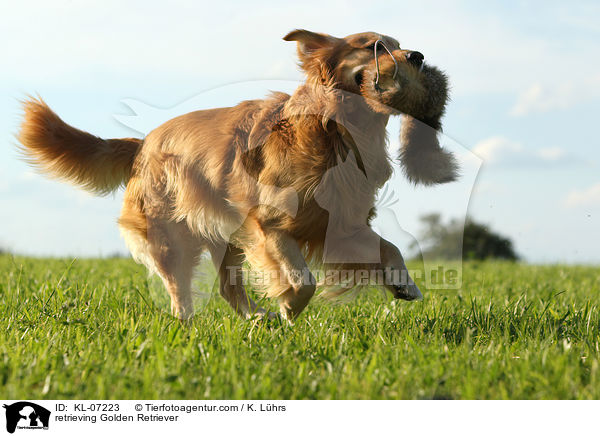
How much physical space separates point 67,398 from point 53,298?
7.43 ft

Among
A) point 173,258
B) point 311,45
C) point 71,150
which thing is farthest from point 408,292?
point 71,150

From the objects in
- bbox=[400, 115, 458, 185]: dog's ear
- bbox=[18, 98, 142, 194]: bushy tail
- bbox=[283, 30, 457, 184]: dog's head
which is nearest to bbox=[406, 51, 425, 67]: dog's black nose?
bbox=[283, 30, 457, 184]: dog's head

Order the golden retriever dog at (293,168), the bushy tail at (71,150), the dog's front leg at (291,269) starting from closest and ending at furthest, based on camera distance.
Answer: the golden retriever dog at (293,168) < the dog's front leg at (291,269) < the bushy tail at (71,150)

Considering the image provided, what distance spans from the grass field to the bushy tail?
3.11 ft

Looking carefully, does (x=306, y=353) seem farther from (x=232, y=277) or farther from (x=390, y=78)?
(x=232, y=277)

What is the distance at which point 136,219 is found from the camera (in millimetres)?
4219

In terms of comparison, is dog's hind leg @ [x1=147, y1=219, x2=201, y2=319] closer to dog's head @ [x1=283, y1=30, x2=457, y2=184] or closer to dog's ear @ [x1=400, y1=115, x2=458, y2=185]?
dog's head @ [x1=283, y1=30, x2=457, y2=184]

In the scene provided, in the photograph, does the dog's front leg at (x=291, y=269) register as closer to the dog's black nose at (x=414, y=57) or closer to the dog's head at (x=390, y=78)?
the dog's head at (x=390, y=78)

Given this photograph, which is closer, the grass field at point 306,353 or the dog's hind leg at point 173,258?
the grass field at point 306,353

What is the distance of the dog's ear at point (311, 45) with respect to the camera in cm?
329
